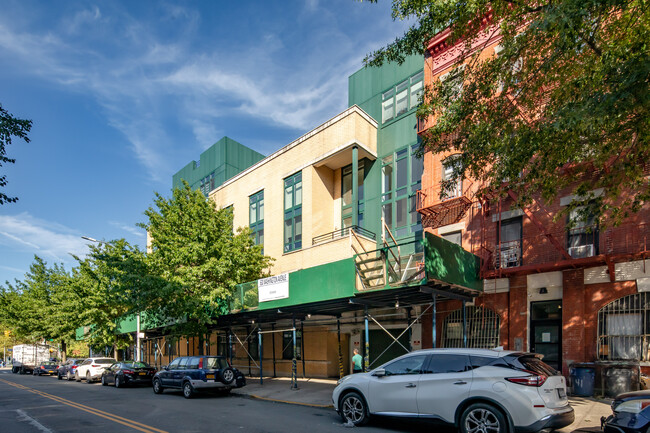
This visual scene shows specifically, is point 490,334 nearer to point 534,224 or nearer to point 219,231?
point 534,224

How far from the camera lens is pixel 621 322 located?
13.2 metres

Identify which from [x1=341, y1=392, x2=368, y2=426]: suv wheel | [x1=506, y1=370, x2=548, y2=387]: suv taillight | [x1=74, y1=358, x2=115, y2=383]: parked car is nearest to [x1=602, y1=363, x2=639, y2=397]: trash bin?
[x1=506, y1=370, x2=548, y2=387]: suv taillight

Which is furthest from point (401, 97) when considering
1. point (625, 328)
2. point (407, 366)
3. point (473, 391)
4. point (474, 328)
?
point (473, 391)

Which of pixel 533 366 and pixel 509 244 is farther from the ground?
pixel 509 244

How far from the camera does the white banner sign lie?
17156mm

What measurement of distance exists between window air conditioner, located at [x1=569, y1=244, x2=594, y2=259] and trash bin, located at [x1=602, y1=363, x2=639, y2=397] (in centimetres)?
345

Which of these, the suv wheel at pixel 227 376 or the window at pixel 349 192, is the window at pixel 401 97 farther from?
the suv wheel at pixel 227 376

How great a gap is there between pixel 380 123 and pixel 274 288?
35.5 feet

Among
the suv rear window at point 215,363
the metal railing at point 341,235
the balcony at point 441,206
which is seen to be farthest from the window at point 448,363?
the metal railing at point 341,235

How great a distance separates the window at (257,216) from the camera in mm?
29203

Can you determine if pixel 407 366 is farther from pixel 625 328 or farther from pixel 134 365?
pixel 134 365

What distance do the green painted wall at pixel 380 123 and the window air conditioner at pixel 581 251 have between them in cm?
708

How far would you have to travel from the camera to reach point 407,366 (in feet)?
30.4

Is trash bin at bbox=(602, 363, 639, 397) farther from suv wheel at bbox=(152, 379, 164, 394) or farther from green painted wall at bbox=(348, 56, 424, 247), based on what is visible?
suv wheel at bbox=(152, 379, 164, 394)
